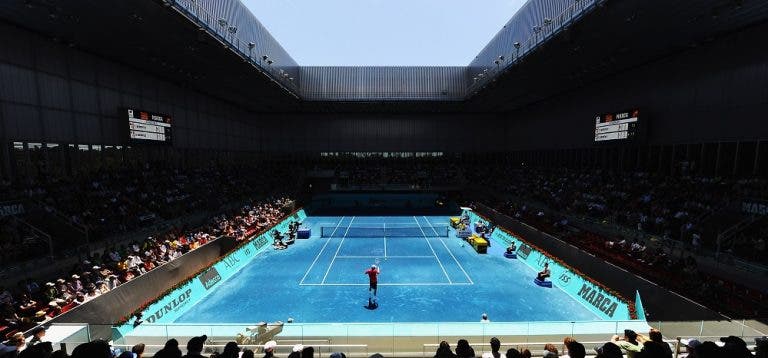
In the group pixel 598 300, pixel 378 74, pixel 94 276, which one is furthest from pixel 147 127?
pixel 598 300

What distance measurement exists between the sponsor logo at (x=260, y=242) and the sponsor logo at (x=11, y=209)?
1164 cm

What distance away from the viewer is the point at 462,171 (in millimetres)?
48812

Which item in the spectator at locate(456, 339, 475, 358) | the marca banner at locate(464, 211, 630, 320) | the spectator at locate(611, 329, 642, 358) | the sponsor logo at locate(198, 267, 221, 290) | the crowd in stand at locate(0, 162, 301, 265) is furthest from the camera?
the sponsor logo at locate(198, 267, 221, 290)

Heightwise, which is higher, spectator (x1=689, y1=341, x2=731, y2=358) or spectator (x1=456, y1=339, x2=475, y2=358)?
spectator (x1=689, y1=341, x2=731, y2=358)

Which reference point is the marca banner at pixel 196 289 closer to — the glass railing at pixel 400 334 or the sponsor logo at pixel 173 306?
the sponsor logo at pixel 173 306

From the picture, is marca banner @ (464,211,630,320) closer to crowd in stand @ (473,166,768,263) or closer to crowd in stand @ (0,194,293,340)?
crowd in stand @ (473,166,768,263)

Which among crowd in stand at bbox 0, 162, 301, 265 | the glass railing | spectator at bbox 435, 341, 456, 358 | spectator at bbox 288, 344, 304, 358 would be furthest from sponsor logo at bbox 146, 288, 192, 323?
spectator at bbox 435, 341, 456, 358

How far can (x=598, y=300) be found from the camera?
1481 centimetres

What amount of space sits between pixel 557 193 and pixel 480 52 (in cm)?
2140

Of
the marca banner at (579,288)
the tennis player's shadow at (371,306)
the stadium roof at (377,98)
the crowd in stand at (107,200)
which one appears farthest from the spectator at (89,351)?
the stadium roof at (377,98)

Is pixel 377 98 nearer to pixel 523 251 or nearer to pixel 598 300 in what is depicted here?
pixel 523 251

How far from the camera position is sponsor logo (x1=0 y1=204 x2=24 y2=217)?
1448 centimetres

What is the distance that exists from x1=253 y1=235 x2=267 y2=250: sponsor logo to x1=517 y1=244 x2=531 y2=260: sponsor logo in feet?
59.8

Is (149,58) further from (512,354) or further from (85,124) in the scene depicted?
(512,354)
